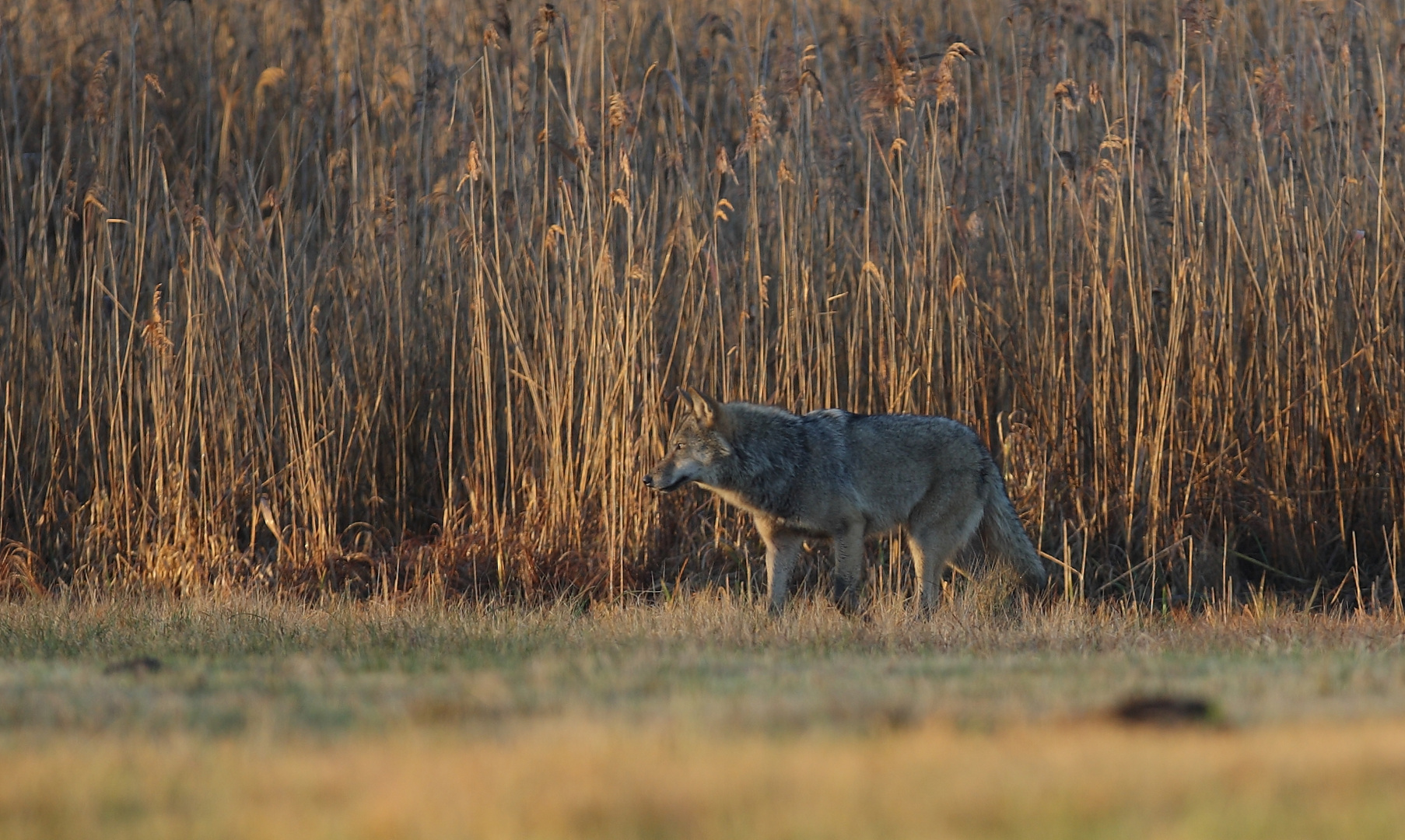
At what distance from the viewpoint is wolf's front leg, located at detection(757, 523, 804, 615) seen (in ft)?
23.7

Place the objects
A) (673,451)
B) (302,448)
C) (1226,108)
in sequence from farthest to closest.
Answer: (1226,108)
(302,448)
(673,451)

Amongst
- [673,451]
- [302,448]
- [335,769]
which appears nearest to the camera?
[335,769]

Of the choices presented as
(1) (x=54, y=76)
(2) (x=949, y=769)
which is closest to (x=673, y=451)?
(2) (x=949, y=769)

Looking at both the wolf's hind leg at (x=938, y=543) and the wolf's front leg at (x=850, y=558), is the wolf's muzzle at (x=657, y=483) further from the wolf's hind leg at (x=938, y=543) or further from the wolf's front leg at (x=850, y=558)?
the wolf's hind leg at (x=938, y=543)

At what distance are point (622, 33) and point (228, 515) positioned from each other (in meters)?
4.15

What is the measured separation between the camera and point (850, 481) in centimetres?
720

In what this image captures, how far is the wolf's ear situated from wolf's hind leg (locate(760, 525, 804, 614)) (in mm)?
571

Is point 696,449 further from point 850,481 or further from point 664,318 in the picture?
point 664,318

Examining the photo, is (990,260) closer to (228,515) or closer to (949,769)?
(228,515)

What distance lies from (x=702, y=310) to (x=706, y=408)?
968mm

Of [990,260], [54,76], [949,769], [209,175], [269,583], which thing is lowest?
[269,583]

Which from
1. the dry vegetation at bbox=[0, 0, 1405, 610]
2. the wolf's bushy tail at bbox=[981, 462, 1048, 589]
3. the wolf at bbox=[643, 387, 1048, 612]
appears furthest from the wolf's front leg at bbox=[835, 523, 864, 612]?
the wolf's bushy tail at bbox=[981, 462, 1048, 589]

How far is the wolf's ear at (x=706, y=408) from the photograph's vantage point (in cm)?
714

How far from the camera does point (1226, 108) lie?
853 cm
